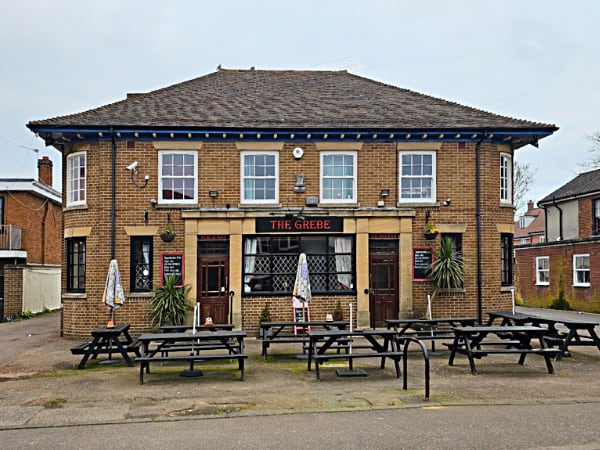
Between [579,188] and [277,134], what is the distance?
20.4m

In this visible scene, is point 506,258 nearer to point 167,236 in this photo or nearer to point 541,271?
point 167,236

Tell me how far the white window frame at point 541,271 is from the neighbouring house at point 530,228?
14.1m

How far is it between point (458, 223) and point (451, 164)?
169 cm

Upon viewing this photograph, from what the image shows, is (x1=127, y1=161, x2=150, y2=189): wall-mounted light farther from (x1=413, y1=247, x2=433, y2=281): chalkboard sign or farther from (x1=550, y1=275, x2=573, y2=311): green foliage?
(x1=550, y1=275, x2=573, y2=311): green foliage

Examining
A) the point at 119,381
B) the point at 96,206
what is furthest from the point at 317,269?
the point at 119,381

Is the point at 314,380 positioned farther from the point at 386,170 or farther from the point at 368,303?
the point at 386,170

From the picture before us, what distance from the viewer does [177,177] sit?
57.5ft

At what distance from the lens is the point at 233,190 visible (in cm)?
1762

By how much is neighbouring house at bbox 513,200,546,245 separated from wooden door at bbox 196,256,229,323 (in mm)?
32593

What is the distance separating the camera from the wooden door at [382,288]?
17766 millimetres

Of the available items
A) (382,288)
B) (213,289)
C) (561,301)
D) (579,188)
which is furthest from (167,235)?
(579,188)

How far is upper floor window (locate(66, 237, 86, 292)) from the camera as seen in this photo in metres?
17.7

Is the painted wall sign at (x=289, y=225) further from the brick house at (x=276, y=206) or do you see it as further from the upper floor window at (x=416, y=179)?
the upper floor window at (x=416, y=179)

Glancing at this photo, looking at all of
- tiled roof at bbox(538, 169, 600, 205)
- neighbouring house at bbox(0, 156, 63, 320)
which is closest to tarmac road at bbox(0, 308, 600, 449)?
neighbouring house at bbox(0, 156, 63, 320)
